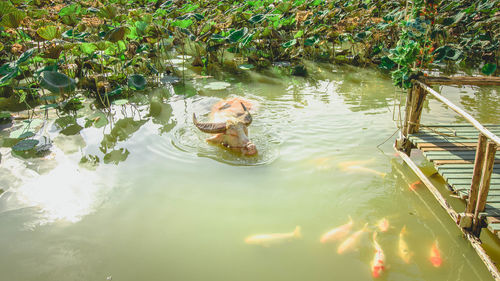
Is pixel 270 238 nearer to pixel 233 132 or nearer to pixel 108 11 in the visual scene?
pixel 233 132

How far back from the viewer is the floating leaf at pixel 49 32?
4918 mm

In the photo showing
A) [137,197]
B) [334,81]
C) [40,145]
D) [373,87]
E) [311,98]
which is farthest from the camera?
[334,81]

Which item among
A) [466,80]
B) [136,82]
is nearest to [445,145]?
[466,80]

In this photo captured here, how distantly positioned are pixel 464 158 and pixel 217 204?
8.72ft

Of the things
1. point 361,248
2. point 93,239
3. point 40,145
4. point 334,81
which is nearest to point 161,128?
point 40,145

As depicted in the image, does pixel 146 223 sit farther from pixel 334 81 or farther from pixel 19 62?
pixel 334 81

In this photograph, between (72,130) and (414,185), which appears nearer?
(414,185)

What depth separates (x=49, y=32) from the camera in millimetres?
5055

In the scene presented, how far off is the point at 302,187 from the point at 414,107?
1.65 m

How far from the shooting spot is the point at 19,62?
15.7ft

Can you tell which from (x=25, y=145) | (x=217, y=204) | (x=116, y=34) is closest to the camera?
(x=217, y=204)

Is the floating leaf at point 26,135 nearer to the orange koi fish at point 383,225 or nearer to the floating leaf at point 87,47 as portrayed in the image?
the floating leaf at point 87,47

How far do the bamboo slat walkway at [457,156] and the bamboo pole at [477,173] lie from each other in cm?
11

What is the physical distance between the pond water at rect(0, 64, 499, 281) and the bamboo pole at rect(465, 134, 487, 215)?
1.35 ft
